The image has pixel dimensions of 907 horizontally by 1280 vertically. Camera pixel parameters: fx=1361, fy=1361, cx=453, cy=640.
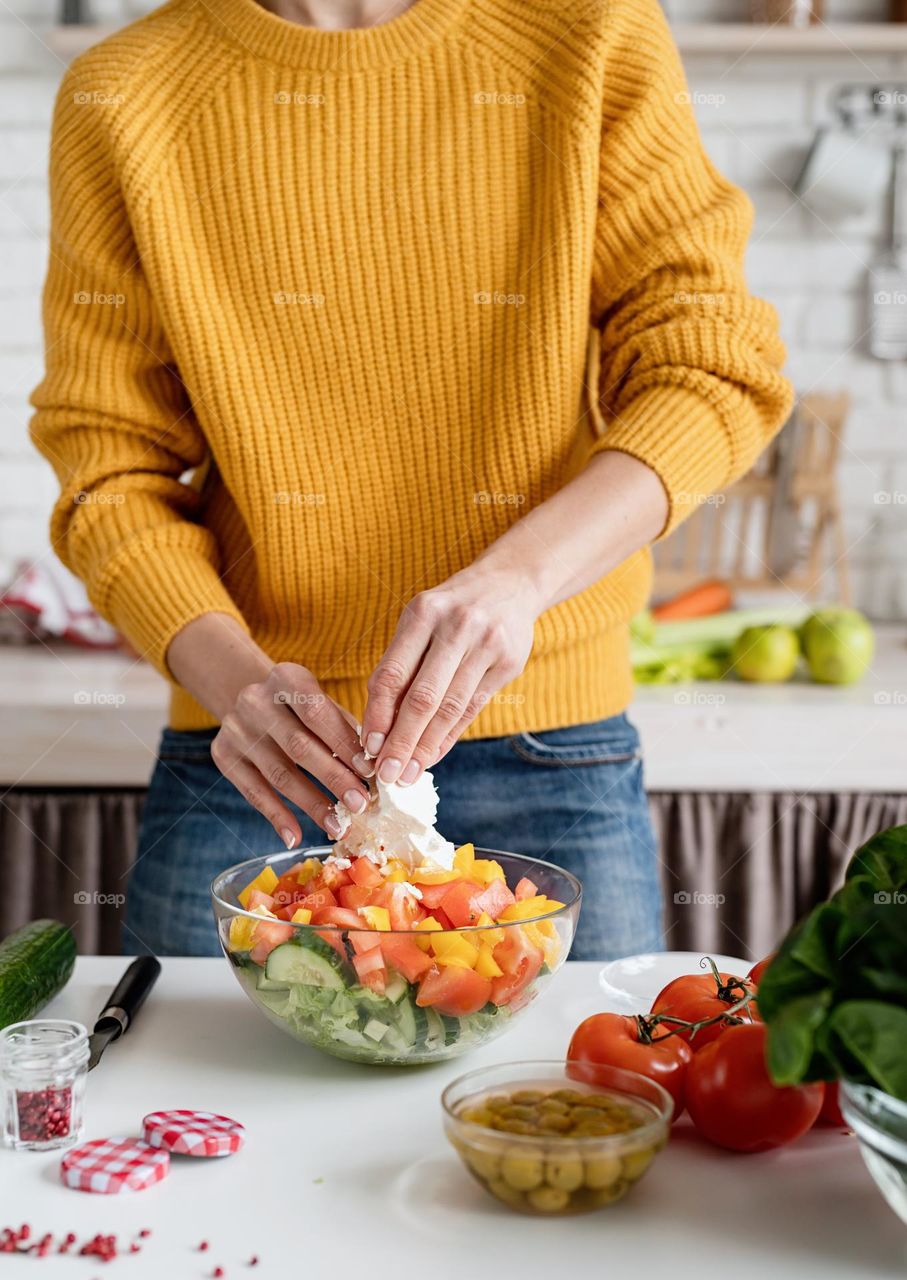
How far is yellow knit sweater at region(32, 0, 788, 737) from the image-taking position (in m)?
1.34

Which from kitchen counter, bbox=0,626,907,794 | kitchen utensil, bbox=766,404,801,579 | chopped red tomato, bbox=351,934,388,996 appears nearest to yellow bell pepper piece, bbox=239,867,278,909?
chopped red tomato, bbox=351,934,388,996

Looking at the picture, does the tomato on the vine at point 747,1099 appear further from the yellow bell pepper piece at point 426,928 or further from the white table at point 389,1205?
the yellow bell pepper piece at point 426,928

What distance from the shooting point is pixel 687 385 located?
1.31 meters

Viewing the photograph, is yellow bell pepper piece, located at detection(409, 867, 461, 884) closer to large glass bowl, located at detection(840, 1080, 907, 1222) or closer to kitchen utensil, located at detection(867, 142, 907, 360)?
large glass bowl, located at detection(840, 1080, 907, 1222)

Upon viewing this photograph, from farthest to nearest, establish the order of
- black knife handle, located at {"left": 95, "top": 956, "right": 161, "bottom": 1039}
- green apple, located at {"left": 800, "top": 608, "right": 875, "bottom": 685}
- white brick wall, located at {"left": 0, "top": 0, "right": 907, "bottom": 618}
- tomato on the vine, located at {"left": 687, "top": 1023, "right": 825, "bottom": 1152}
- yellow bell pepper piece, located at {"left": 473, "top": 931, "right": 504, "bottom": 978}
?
white brick wall, located at {"left": 0, "top": 0, "right": 907, "bottom": 618} < green apple, located at {"left": 800, "top": 608, "right": 875, "bottom": 685} < black knife handle, located at {"left": 95, "top": 956, "right": 161, "bottom": 1039} < yellow bell pepper piece, located at {"left": 473, "top": 931, "right": 504, "bottom": 978} < tomato on the vine, located at {"left": 687, "top": 1023, "right": 825, "bottom": 1152}

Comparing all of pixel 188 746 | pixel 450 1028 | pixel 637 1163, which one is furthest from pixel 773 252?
pixel 637 1163

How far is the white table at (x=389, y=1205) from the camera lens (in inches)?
26.8

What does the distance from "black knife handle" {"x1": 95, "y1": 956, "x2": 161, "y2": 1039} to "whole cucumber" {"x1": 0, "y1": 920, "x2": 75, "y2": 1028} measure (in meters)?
0.05

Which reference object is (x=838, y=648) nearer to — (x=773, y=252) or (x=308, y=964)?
(x=773, y=252)

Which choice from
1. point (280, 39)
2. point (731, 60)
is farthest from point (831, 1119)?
point (731, 60)

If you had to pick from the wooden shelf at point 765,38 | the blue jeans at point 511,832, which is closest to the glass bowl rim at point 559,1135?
the blue jeans at point 511,832

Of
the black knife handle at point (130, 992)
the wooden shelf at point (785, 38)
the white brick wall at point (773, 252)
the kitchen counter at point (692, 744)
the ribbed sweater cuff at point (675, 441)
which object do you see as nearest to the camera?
the black knife handle at point (130, 992)

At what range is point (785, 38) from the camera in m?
2.52

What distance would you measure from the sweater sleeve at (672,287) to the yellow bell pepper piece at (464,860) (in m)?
0.43
